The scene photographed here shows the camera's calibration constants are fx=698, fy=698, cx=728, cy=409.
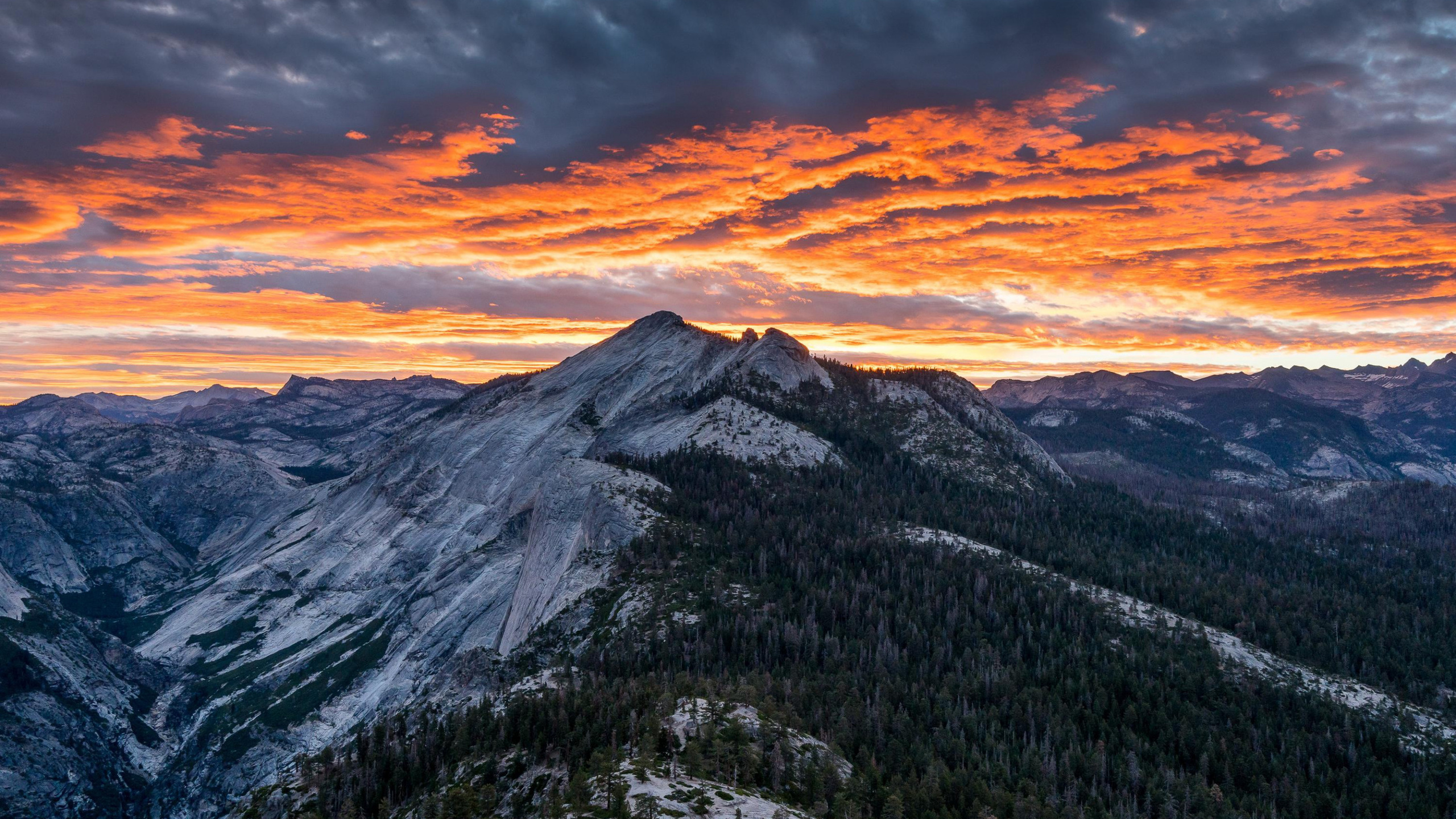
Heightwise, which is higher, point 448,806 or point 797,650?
point 448,806

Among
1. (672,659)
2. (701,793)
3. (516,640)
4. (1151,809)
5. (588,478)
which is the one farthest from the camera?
(588,478)

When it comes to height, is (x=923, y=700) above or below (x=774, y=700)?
below

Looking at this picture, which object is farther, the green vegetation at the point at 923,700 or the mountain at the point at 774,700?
the green vegetation at the point at 923,700

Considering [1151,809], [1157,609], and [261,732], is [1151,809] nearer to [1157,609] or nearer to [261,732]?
[1157,609]

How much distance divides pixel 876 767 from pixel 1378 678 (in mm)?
149776

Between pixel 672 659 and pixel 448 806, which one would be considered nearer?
pixel 448 806

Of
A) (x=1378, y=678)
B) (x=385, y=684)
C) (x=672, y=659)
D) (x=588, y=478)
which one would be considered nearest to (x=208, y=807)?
(x=385, y=684)

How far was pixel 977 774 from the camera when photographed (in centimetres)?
9400

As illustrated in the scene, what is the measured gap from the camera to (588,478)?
194m

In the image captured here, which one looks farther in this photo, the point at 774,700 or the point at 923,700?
the point at 923,700

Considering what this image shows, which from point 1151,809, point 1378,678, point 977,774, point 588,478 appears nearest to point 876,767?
point 977,774

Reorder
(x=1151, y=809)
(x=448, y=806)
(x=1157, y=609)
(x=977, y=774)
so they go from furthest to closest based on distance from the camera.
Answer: (x=1157, y=609), (x=1151, y=809), (x=977, y=774), (x=448, y=806)

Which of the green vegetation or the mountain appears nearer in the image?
the mountain

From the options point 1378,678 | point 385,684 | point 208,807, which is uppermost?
point 1378,678
